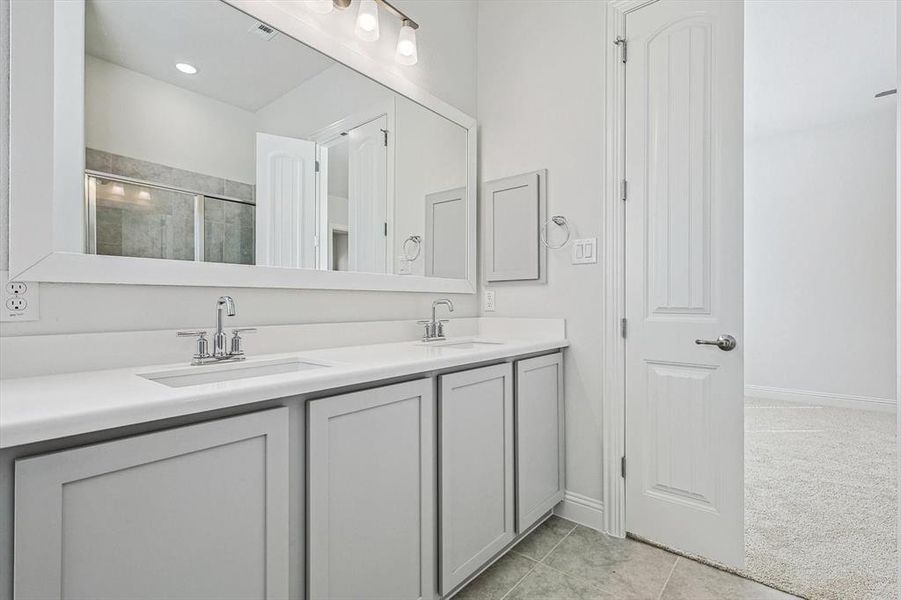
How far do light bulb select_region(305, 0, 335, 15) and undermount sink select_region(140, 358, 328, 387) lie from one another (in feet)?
4.29

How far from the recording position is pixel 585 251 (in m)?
2.07

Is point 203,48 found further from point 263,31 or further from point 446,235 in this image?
point 446,235

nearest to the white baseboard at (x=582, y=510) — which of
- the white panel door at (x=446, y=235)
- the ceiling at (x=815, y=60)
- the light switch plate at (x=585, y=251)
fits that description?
the light switch plate at (x=585, y=251)

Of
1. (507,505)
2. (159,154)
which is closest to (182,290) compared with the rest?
(159,154)

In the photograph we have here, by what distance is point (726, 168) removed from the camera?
1.72 metres

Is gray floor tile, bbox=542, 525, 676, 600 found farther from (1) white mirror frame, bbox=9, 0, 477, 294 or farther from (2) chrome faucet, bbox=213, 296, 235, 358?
(1) white mirror frame, bbox=9, 0, 477, 294

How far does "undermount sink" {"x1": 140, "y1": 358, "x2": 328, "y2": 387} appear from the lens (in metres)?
1.16

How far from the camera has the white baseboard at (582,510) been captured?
6.62 feet

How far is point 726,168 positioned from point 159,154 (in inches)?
76.6

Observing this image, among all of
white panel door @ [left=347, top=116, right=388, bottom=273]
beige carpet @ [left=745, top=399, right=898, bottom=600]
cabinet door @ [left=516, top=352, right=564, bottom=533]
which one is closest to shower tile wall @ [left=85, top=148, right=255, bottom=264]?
white panel door @ [left=347, top=116, right=388, bottom=273]

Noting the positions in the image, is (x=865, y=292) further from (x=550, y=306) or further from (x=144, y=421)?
(x=144, y=421)

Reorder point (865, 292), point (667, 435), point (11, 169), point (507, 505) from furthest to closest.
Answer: point (865, 292), point (667, 435), point (507, 505), point (11, 169)

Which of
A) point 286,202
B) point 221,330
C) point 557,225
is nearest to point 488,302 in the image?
point 557,225

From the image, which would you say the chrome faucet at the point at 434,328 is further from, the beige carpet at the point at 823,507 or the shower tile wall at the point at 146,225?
the beige carpet at the point at 823,507
